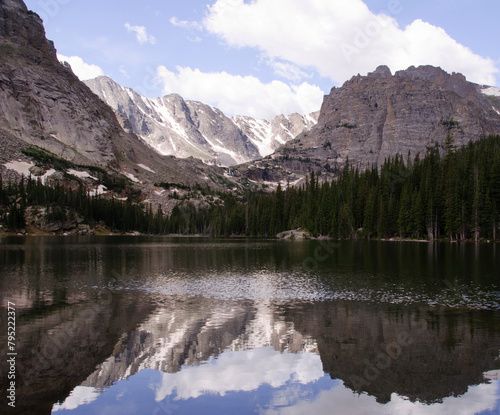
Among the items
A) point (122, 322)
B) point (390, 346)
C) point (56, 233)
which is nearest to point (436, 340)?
point (390, 346)

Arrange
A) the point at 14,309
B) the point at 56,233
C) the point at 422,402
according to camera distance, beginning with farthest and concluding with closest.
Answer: the point at 56,233
the point at 14,309
the point at 422,402

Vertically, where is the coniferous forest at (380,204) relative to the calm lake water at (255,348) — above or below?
above

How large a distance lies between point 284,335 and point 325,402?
6.49 meters

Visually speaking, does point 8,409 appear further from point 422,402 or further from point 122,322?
point 422,402

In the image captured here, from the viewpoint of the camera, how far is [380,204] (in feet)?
372

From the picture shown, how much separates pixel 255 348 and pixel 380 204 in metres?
103

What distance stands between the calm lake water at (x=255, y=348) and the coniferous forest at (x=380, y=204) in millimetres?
71547

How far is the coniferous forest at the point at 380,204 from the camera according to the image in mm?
95625

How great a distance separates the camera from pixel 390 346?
17.0 metres

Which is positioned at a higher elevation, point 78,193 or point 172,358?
point 78,193

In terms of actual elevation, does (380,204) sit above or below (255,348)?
above

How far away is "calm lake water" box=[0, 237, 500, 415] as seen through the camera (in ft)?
40.5

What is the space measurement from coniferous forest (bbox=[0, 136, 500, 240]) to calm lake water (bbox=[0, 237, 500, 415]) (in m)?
71.5

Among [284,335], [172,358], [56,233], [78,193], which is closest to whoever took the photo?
[172,358]
